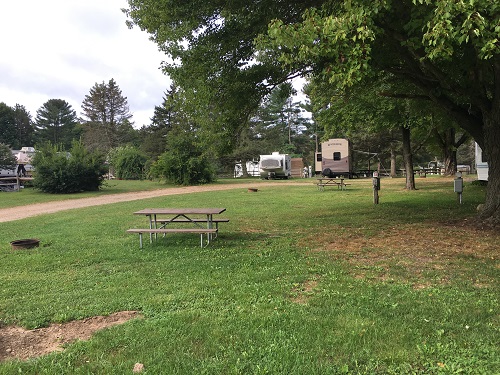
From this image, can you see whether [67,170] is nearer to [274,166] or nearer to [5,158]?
[5,158]

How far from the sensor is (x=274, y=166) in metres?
35.6

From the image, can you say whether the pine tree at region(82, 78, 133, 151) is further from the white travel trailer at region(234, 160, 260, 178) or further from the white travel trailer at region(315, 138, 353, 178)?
the white travel trailer at region(315, 138, 353, 178)

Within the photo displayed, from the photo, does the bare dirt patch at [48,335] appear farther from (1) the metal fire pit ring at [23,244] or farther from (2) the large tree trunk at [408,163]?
(2) the large tree trunk at [408,163]

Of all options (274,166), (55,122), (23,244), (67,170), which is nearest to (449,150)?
(274,166)

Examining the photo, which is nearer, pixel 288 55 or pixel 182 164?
pixel 288 55

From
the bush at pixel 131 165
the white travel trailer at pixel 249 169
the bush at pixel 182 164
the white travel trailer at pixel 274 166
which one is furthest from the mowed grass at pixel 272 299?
the white travel trailer at pixel 249 169

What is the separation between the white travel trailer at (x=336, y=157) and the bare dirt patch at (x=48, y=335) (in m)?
28.9

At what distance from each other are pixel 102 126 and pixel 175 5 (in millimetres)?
57143

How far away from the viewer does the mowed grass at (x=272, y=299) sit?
2898 millimetres

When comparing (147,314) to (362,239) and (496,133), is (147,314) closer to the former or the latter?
(362,239)

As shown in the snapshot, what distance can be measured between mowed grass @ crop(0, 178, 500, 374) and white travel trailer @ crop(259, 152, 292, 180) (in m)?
27.2

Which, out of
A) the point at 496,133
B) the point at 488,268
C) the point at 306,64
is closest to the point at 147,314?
the point at 488,268

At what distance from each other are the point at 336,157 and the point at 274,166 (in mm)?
A: 6111

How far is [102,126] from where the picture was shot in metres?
59.7
